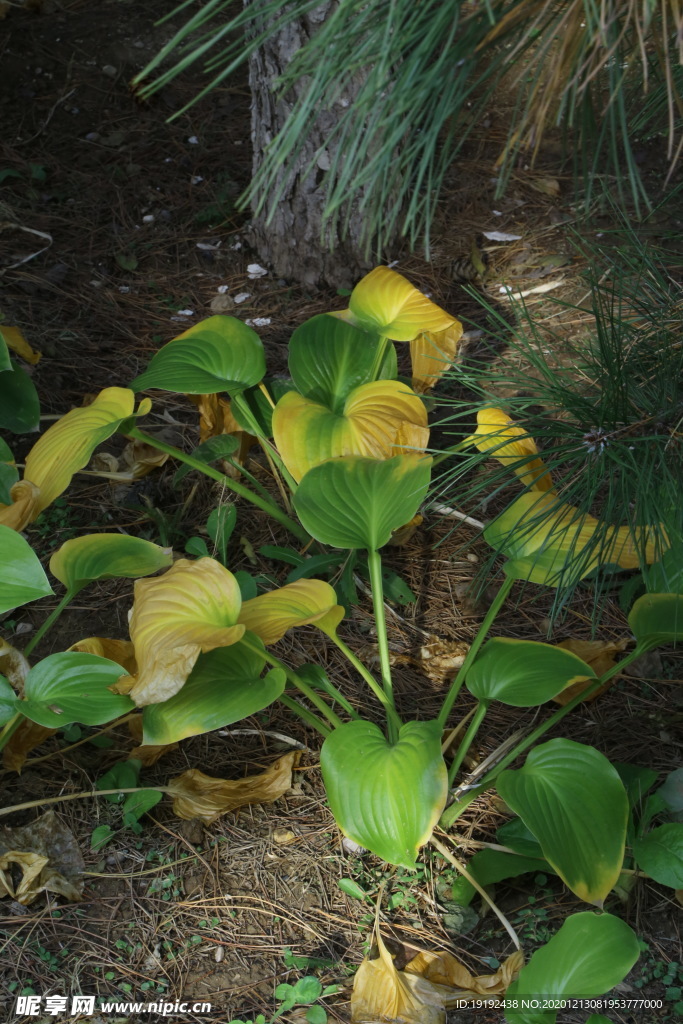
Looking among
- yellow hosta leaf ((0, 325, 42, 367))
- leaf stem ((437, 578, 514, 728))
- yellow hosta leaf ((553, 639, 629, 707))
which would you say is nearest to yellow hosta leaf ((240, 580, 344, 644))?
leaf stem ((437, 578, 514, 728))

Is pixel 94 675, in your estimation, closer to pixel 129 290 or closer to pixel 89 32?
pixel 129 290

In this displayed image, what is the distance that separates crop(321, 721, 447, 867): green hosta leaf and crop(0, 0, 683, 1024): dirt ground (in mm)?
219

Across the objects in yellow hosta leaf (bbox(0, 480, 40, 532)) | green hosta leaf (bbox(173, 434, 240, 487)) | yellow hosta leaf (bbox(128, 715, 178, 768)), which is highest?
yellow hosta leaf (bbox(0, 480, 40, 532))

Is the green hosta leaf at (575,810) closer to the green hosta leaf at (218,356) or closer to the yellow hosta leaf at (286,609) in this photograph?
the yellow hosta leaf at (286,609)

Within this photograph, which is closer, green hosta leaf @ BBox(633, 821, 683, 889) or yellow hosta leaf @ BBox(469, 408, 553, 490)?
green hosta leaf @ BBox(633, 821, 683, 889)

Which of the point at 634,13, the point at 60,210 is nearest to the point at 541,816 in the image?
the point at 634,13

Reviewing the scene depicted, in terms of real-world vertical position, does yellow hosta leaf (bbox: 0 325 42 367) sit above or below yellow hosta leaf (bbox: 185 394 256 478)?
above

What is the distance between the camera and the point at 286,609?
1.29 metres

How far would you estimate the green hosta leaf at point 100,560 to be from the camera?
4.56 ft

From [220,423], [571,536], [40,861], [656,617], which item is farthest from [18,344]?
[656,617]

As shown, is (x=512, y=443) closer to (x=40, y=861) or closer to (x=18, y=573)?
(x=18, y=573)

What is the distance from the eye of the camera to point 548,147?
2873mm

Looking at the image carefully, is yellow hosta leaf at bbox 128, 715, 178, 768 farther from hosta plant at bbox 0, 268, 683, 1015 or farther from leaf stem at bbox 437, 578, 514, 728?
leaf stem at bbox 437, 578, 514, 728

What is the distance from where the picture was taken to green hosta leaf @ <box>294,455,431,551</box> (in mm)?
1400
